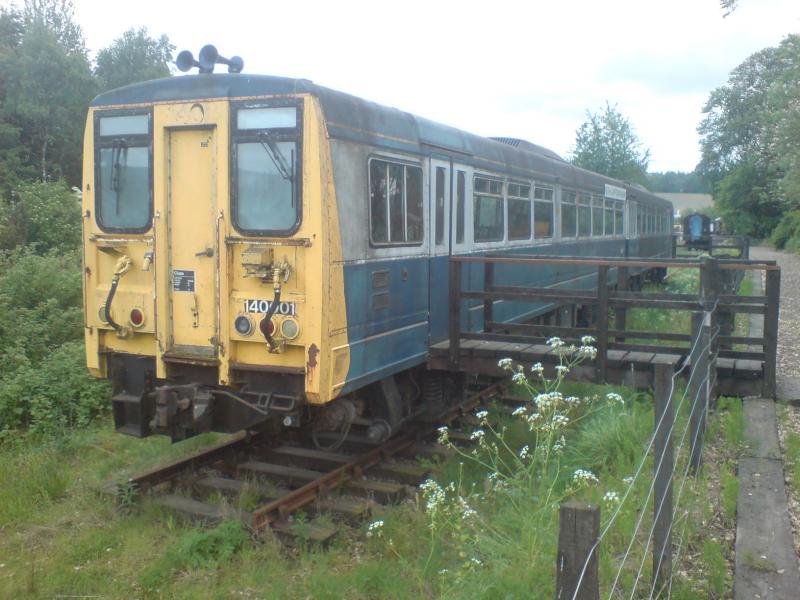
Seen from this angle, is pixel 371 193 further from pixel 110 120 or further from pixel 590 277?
pixel 590 277

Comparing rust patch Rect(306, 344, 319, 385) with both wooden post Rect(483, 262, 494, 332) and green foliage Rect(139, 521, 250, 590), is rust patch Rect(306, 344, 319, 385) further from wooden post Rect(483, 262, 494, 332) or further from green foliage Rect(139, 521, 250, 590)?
wooden post Rect(483, 262, 494, 332)

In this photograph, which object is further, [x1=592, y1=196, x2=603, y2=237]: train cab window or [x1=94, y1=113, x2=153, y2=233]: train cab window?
[x1=592, y1=196, x2=603, y2=237]: train cab window

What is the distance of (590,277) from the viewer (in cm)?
1376

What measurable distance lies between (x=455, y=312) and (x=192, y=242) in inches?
105

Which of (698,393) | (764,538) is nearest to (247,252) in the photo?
(698,393)

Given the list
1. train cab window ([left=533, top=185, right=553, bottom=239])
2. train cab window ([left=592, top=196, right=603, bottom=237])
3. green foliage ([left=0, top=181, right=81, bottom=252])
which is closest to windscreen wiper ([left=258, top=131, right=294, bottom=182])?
train cab window ([left=533, top=185, right=553, bottom=239])

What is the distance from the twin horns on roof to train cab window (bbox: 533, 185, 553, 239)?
5.24 metres

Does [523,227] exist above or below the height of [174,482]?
above

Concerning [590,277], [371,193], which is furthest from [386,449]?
[590,277]

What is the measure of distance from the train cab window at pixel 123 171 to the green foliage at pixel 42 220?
7.46m

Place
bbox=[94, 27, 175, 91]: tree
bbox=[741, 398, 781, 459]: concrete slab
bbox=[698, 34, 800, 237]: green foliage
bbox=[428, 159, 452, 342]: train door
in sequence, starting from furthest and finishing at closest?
bbox=[698, 34, 800, 237]: green foliage → bbox=[94, 27, 175, 91]: tree → bbox=[428, 159, 452, 342]: train door → bbox=[741, 398, 781, 459]: concrete slab

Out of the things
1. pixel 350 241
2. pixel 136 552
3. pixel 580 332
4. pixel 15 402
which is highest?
pixel 350 241

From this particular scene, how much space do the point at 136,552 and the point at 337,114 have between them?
10.9 ft

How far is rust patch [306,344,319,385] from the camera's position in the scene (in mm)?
5566
